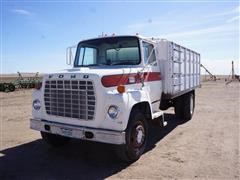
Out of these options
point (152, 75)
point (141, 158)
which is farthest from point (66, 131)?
point (152, 75)

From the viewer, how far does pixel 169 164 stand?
20.2 feet

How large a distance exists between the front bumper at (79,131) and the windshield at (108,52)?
81.9 inches

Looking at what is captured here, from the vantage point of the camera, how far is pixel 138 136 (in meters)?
6.42

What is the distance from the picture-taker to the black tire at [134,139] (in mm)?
5984

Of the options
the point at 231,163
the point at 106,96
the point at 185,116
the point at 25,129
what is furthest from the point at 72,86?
the point at 185,116

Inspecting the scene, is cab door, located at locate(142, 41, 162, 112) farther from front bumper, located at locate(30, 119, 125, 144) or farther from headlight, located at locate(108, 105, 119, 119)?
front bumper, located at locate(30, 119, 125, 144)

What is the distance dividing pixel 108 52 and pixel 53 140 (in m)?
2.55

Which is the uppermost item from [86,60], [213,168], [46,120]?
[86,60]

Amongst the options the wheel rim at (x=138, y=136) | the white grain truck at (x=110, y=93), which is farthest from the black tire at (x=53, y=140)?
the wheel rim at (x=138, y=136)

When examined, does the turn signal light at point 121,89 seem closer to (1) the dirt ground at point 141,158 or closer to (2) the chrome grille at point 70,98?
(2) the chrome grille at point 70,98

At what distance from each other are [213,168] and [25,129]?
19.9 feet

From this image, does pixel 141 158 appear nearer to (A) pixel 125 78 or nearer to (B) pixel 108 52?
(A) pixel 125 78

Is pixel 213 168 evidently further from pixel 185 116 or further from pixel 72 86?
pixel 185 116

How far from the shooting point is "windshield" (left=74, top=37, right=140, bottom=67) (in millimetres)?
7270
